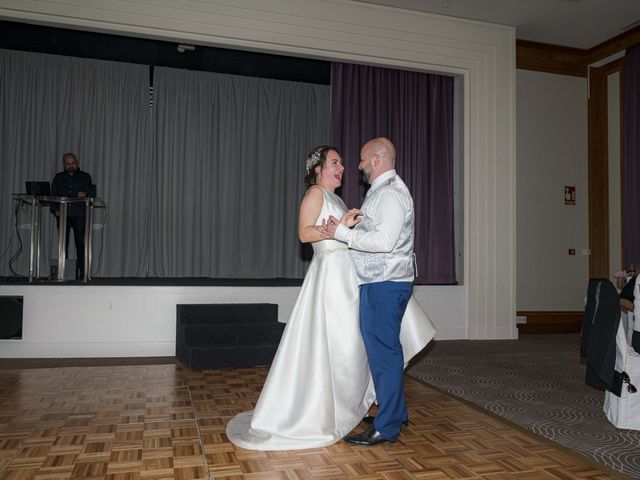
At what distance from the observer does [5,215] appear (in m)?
7.79

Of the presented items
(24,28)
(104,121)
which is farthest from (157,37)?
(104,121)

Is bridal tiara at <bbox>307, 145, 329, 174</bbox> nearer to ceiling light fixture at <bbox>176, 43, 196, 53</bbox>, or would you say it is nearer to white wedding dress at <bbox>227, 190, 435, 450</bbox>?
white wedding dress at <bbox>227, 190, 435, 450</bbox>

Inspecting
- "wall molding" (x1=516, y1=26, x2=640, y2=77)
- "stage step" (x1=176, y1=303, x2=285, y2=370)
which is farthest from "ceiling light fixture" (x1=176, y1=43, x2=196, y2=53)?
"wall molding" (x1=516, y1=26, x2=640, y2=77)

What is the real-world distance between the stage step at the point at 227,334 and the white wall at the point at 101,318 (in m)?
0.29

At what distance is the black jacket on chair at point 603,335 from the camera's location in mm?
3000

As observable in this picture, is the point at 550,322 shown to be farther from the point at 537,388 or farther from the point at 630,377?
the point at 630,377

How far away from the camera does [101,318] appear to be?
5.45 metres

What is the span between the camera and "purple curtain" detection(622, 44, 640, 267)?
23.2 ft

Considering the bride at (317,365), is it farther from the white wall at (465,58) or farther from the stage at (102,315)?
the white wall at (465,58)

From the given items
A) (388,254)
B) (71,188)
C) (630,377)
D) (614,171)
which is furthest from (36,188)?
(614,171)

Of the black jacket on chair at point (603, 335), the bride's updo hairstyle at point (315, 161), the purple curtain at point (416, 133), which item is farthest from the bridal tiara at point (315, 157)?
the purple curtain at point (416, 133)

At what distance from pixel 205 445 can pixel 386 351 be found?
100 cm

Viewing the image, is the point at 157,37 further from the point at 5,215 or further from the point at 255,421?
the point at 255,421

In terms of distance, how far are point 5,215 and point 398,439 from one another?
688 centimetres
